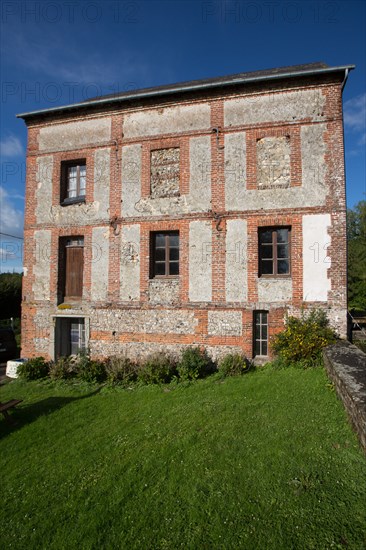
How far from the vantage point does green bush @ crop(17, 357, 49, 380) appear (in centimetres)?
1015

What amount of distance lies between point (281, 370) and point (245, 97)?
27.3ft

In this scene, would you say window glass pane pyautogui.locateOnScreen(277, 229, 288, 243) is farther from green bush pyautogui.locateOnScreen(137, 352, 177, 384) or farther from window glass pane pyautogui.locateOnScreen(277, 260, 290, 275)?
green bush pyautogui.locateOnScreen(137, 352, 177, 384)

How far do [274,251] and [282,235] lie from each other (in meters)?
0.56

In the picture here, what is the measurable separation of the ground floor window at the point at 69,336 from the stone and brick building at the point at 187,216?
0.13ft

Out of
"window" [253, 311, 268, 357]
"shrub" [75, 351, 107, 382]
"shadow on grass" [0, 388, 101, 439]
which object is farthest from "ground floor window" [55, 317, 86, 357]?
"window" [253, 311, 268, 357]

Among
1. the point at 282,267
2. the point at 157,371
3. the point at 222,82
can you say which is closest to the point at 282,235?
the point at 282,267

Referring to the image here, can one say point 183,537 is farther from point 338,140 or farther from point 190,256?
point 338,140

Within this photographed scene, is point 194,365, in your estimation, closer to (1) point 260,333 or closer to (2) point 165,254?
(1) point 260,333

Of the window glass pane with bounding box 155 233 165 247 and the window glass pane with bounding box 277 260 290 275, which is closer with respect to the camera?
the window glass pane with bounding box 277 260 290 275

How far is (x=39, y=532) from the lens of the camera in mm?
3508

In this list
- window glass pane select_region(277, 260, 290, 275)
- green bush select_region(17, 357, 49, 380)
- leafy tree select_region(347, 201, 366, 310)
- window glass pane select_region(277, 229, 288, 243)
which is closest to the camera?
window glass pane select_region(277, 260, 290, 275)

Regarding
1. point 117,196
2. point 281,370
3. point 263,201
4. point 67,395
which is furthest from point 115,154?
point 281,370

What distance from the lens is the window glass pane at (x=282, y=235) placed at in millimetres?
9523

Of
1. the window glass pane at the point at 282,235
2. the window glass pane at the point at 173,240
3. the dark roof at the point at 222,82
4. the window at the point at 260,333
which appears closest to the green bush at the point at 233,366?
the window at the point at 260,333
